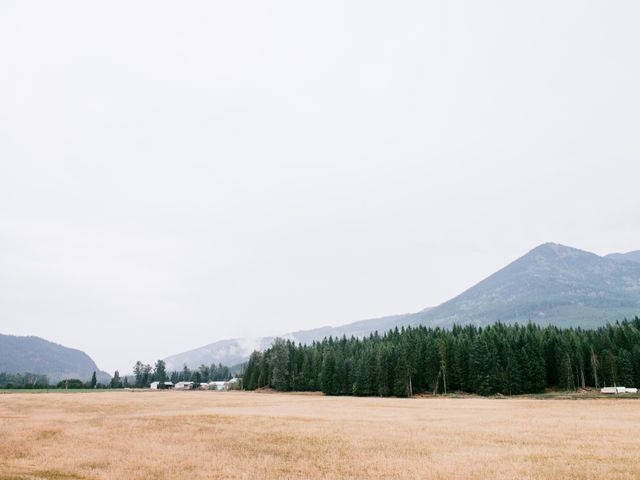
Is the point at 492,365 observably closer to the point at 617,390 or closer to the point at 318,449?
the point at 617,390

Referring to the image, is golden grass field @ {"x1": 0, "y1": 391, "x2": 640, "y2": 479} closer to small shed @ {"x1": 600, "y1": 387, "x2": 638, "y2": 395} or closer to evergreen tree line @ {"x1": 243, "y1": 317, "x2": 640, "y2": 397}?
small shed @ {"x1": 600, "y1": 387, "x2": 638, "y2": 395}

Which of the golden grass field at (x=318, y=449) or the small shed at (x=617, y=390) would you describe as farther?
the small shed at (x=617, y=390)

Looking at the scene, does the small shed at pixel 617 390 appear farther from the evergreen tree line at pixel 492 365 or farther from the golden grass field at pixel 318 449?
the golden grass field at pixel 318 449

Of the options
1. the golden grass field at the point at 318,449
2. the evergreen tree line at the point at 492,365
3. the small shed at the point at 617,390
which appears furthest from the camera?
the evergreen tree line at the point at 492,365

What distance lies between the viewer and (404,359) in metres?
125

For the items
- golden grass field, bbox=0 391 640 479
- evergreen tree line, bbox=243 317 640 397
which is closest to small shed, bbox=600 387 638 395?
evergreen tree line, bbox=243 317 640 397

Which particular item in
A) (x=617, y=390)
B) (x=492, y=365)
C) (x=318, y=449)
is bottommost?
(x=617, y=390)

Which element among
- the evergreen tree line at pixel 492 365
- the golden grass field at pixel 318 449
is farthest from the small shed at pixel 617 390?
the golden grass field at pixel 318 449

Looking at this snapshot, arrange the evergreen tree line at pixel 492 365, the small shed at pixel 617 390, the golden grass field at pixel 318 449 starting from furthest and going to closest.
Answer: the evergreen tree line at pixel 492 365 → the small shed at pixel 617 390 → the golden grass field at pixel 318 449

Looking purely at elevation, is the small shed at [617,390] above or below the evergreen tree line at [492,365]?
below

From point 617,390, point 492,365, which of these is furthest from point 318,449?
point 617,390

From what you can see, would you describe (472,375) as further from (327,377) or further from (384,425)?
(384,425)

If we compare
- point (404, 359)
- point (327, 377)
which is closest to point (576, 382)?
point (404, 359)

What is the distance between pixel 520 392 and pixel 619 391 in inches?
855
